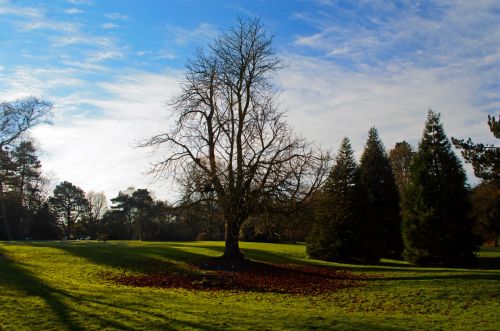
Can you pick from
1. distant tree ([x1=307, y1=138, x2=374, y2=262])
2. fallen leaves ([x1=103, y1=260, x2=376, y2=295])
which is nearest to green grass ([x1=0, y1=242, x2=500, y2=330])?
fallen leaves ([x1=103, y1=260, x2=376, y2=295])

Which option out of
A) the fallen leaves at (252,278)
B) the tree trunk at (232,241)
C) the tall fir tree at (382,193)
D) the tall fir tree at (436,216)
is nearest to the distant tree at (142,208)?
the tall fir tree at (382,193)

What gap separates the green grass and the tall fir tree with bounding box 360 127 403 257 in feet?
64.7

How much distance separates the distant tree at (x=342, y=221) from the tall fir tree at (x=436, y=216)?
11.9ft

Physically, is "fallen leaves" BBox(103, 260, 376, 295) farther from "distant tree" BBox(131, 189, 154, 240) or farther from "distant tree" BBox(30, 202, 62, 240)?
"distant tree" BBox(131, 189, 154, 240)

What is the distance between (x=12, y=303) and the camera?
454 inches

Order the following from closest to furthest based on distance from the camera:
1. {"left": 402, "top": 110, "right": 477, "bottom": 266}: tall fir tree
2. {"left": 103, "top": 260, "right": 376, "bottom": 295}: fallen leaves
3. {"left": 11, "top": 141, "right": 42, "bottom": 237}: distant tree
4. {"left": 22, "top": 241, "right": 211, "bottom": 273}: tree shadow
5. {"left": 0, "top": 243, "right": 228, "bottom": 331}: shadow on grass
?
{"left": 0, "top": 243, "right": 228, "bottom": 331}: shadow on grass → {"left": 103, "top": 260, "right": 376, "bottom": 295}: fallen leaves → {"left": 22, "top": 241, "right": 211, "bottom": 273}: tree shadow → {"left": 402, "top": 110, "right": 477, "bottom": 266}: tall fir tree → {"left": 11, "top": 141, "right": 42, "bottom": 237}: distant tree

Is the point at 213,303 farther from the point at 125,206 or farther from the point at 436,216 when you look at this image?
the point at 125,206

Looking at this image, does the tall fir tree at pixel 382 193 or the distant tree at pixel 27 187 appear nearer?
the tall fir tree at pixel 382 193

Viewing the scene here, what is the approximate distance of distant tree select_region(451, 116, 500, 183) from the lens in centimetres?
2555

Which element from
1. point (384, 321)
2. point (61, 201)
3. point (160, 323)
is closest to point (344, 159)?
point (384, 321)

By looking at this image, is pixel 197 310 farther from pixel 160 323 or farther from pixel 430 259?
pixel 430 259

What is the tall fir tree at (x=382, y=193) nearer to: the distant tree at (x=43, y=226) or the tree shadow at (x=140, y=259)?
the tree shadow at (x=140, y=259)

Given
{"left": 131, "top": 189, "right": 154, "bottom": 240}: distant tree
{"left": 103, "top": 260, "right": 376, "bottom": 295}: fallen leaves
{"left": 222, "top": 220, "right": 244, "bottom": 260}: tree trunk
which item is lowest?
{"left": 103, "top": 260, "right": 376, "bottom": 295}: fallen leaves

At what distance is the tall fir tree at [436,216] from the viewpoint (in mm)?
33000
